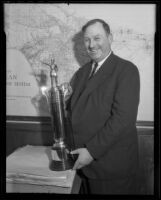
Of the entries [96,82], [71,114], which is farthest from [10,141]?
[96,82]

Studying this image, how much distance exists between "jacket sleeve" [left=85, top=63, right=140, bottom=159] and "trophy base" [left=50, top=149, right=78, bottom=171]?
0.07m

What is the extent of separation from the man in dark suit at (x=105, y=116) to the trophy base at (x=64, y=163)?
0.05 feet

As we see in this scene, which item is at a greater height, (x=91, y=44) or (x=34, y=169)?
(x=91, y=44)

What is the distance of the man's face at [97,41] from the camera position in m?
0.85

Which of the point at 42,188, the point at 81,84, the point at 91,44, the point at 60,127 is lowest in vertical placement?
the point at 42,188

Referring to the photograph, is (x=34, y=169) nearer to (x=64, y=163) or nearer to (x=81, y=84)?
(x=64, y=163)

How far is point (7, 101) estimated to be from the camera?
2.97 ft

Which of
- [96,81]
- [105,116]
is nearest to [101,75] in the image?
[96,81]

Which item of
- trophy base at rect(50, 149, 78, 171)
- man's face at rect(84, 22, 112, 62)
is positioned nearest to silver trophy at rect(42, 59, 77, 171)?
trophy base at rect(50, 149, 78, 171)

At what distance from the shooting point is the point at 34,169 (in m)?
0.84

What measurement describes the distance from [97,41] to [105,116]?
243 millimetres

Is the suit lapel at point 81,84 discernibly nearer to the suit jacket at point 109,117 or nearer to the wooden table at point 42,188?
the suit jacket at point 109,117

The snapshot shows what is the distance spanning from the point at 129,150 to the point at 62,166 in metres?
0.23
